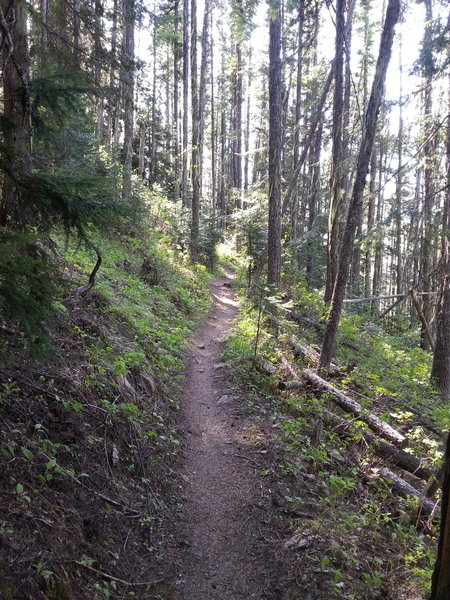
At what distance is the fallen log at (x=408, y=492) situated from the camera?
4.93 m

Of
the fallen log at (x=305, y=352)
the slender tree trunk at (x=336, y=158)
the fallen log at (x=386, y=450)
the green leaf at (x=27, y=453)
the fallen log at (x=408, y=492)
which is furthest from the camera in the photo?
the slender tree trunk at (x=336, y=158)

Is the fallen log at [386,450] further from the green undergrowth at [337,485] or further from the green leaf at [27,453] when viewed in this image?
the green leaf at [27,453]

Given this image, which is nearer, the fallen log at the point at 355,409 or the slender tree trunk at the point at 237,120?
the fallen log at the point at 355,409

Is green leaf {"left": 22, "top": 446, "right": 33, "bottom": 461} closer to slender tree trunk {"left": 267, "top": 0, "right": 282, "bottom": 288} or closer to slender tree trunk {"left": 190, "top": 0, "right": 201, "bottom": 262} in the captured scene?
slender tree trunk {"left": 267, "top": 0, "right": 282, "bottom": 288}

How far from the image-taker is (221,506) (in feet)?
15.8

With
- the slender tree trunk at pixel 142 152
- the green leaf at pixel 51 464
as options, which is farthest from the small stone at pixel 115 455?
the slender tree trunk at pixel 142 152

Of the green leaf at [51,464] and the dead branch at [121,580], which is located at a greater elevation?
the green leaf at [51,464]

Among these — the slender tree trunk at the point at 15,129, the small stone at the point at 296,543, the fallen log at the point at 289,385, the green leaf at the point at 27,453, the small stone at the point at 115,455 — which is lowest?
the small stone at the point at 296,543

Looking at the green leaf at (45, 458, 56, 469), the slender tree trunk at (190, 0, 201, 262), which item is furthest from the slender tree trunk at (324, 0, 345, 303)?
the green leaf at (45, 458, 56, 469)

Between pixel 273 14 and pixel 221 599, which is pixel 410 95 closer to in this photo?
pixel 273 14

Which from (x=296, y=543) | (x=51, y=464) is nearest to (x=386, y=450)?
(x=296, y=543)

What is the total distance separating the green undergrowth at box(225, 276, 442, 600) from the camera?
150 inches

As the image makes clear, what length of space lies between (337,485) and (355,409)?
2087 millimetres

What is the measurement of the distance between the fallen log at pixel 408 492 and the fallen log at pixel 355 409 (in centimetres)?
77
